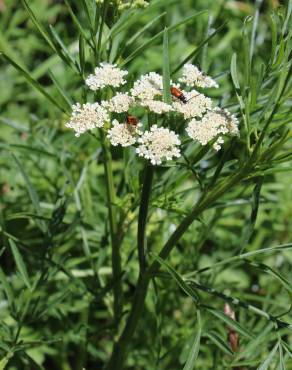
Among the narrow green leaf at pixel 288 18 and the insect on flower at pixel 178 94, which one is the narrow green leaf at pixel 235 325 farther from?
the narrow green leaf at pixel 288 18

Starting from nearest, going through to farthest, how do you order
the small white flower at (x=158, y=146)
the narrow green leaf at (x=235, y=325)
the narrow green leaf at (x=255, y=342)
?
the small white flower at (x=158, y=146), the narrow green leaf at (x=235, y=325), the narrow green leaf at (x=255, y=342)

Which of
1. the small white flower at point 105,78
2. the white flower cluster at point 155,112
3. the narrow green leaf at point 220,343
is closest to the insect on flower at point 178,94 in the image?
the white flower cluster at point 155,112

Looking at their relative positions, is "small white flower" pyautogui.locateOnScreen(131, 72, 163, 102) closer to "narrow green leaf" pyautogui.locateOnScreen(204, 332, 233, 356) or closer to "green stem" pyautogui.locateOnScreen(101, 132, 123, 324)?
"green stem" pyautogui.locateOnScreen(101, 132, 123, 324)

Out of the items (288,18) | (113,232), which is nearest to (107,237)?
(113,232)

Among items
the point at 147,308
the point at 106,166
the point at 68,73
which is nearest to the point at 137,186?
the point at 106,166

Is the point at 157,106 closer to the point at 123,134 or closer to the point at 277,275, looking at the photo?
the point at 123,134

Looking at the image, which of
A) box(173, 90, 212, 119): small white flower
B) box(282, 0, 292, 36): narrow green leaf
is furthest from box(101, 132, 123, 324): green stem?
box(282, 0, 292, 36): narrow green leaf
